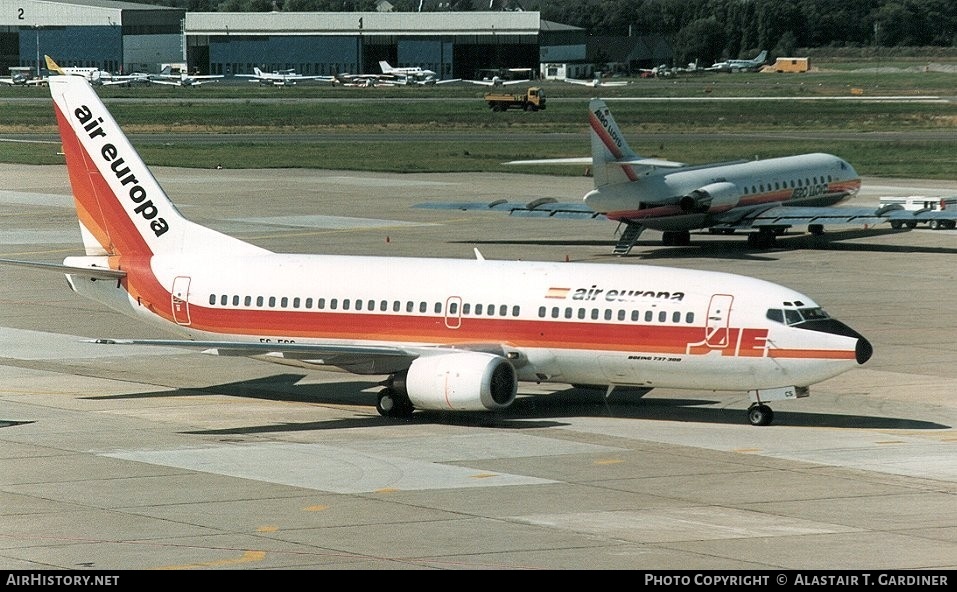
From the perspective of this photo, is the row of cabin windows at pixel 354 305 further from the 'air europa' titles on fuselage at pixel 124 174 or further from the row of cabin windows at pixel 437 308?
the 'air europa' titles on fuselage at pixel 124 174

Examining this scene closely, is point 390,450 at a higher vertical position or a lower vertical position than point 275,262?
lower

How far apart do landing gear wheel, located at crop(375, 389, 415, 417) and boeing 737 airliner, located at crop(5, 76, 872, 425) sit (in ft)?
0.13

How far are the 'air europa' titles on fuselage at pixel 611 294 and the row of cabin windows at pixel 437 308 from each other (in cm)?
31

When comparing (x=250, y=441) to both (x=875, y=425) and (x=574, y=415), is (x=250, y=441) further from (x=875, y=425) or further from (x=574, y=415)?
(x=875, y=425)

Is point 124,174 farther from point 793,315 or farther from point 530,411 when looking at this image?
point 793,315

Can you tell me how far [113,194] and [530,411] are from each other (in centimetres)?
1293

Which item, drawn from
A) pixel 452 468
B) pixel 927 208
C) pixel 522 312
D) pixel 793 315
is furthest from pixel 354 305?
pixel 927 208

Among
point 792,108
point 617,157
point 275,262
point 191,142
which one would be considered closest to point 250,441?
point 275,262

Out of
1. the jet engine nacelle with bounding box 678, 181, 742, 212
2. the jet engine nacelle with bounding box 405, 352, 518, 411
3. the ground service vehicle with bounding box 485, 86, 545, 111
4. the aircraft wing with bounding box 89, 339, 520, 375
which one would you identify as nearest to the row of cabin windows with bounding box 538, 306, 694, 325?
the aircraft wing with bounding box 89, 339, 520, 375

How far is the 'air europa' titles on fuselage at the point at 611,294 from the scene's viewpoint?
1467 inches

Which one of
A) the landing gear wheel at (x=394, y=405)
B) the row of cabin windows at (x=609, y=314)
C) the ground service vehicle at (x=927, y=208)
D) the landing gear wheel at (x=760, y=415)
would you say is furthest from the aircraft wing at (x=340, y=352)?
the ground service vehicle at (x=927, y=208)

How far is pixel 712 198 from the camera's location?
6981 centimetres

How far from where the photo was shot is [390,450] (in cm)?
3419
